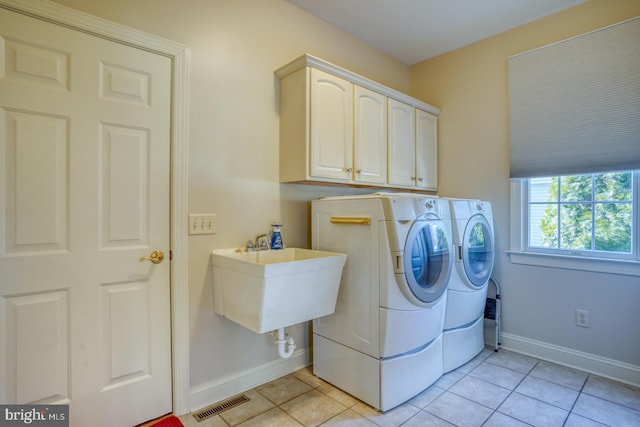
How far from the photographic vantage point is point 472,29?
8.86 ft

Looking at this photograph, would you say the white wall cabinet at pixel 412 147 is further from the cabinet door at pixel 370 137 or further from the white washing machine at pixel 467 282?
the white washing machine at pixel 467 282

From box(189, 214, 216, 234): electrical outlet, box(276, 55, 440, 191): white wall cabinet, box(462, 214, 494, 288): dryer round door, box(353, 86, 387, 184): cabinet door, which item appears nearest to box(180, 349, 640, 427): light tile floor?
box(462, 214, 494, 288): dryer round door

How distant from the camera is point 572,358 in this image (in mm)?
2420

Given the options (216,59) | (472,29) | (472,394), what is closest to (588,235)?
(472,394)

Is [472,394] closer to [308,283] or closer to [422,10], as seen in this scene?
[308,283]

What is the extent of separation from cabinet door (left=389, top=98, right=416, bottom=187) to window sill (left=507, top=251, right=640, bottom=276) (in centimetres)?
107

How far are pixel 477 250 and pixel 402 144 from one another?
3.47 ft

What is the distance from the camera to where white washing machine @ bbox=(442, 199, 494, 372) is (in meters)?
2.31

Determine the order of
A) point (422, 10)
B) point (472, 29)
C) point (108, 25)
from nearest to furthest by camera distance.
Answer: point (108, 25), point (422, 10), point (472, 29)

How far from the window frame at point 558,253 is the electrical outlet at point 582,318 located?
32 cm

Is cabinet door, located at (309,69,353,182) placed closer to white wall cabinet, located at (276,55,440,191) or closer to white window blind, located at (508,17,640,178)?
white wall cabinet, located at (276,55,440,191)

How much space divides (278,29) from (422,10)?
109 cm

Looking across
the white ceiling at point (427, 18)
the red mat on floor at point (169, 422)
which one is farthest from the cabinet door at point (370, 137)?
the red mat on floor at point (169, 422)

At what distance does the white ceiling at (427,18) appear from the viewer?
2357mm
